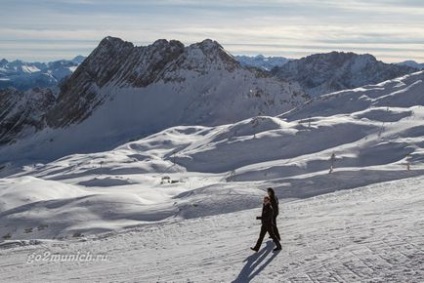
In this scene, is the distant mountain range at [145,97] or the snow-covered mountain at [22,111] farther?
the snow-covered mountain at [22,111]

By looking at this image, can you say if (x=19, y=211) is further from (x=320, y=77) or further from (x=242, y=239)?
(x=320, y=77)

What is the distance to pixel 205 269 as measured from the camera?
39.1 ft

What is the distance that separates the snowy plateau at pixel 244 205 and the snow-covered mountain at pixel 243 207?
6 cm

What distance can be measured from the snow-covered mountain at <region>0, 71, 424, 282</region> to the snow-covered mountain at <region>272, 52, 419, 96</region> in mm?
113820

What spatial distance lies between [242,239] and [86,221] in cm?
794

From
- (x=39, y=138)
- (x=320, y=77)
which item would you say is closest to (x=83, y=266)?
(x=39, y=138)

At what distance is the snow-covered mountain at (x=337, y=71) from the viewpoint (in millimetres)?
158250

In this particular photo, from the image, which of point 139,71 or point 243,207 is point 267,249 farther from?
point 139,71

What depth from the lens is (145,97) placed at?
63469mm

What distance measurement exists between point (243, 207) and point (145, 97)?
44633 mm

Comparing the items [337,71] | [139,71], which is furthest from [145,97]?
[337,71]

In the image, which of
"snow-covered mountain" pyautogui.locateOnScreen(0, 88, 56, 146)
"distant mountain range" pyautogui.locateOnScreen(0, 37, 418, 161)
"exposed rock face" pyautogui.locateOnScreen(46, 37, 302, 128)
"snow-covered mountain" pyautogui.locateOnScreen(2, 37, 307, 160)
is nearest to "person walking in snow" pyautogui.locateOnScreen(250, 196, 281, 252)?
"distant mountain range" pyautogui.locateOnScreen(0, 37, 418, 161)

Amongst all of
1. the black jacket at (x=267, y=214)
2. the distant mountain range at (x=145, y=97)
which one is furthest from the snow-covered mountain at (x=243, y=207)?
the distant mountain range at (x=145, y=97)

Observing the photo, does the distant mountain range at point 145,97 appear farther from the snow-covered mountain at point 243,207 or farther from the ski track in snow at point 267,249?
the ski track in snow at point 267,249
